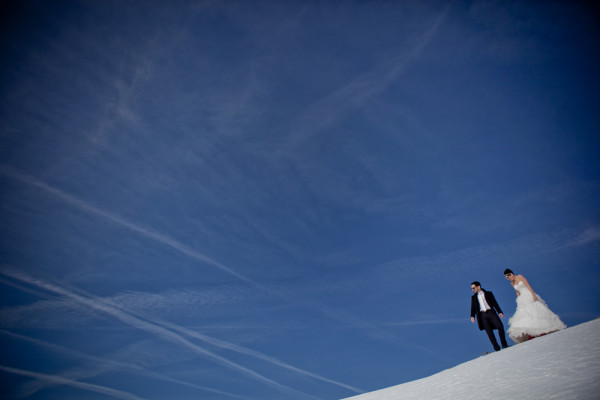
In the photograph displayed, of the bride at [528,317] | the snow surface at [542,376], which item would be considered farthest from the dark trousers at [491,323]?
the snow surface at [542,376]

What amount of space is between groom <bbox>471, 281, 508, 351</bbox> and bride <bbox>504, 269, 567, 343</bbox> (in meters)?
0.95

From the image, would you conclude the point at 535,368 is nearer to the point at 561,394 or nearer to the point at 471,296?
the point at 561,394

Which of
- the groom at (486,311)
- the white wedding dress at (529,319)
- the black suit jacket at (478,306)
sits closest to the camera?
the white wedding dress at (529,319)

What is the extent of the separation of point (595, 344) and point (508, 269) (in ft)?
26.1

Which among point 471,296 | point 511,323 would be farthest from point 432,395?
point 511,323

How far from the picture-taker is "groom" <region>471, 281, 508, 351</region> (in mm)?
11886

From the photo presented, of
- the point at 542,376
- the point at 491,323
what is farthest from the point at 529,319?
the point at 542,376

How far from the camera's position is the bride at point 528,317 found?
453 inches

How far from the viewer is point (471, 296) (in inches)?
498

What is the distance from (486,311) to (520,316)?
4.90 feet

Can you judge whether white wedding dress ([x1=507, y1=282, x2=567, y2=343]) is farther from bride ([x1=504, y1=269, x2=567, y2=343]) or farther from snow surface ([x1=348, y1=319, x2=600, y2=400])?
snow surface ([x1=348, y1=319, x2=600, y2=400])

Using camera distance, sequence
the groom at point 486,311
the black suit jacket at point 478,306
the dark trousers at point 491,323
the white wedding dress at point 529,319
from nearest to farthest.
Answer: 1. the white wedding dress at point 529,319
2. the dark trousers at point 491,323
3. the groom at point 486,311
4. the black suit jacket at point 478,306

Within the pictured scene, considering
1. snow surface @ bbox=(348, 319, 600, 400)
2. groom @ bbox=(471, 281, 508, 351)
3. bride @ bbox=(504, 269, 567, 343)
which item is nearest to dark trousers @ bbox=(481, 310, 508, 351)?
groom @ bbox=(471, 281, 508, 351)

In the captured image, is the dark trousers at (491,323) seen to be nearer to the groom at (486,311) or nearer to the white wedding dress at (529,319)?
the groom at (486,311)
